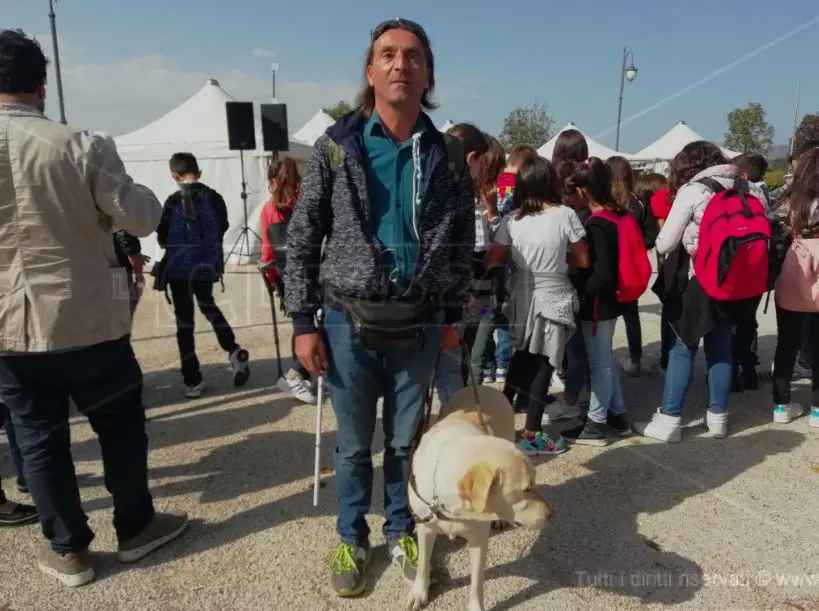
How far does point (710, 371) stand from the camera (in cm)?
407

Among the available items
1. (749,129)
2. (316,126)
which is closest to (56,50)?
(316,126)

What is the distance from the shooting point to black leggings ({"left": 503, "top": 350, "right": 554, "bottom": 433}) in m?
3.77

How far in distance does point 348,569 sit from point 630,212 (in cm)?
379

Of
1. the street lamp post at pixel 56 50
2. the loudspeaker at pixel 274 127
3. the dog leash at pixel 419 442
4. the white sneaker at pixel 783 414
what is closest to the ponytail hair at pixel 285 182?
the dog leash at pixel 419 442

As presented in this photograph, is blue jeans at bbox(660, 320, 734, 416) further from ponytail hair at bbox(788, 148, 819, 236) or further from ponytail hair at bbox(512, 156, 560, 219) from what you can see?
ponytail hair at bbox(512, 156, 560, 219)

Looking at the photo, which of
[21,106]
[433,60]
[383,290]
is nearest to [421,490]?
[383,290]

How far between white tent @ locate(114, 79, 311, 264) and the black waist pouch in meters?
10.2

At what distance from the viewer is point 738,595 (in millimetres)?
2523

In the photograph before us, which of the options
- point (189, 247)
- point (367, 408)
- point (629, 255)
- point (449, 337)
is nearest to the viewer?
point (367, 408)

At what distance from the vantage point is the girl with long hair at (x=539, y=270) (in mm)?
3518

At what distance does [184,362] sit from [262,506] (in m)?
2.14

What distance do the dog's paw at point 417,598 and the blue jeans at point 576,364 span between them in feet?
6.78

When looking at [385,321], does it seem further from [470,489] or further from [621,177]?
[621,177]

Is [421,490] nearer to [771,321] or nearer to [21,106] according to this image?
[21,106]
